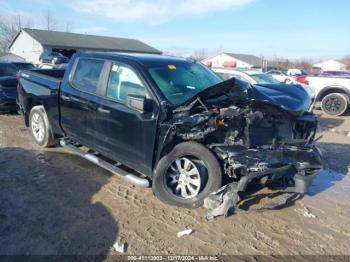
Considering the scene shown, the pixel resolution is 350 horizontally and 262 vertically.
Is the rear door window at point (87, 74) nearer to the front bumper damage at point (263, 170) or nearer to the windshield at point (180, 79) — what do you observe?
the windshield at point (180, 79)

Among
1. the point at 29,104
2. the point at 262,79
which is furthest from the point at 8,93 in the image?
the point at 262,79

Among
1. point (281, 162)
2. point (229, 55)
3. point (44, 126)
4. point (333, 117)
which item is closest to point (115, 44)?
point (229, 55)

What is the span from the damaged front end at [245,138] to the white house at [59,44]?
36.8 m

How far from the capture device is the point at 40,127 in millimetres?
6711

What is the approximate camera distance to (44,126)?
6520 mm

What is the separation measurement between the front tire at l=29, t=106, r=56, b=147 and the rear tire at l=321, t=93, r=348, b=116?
10.2 m

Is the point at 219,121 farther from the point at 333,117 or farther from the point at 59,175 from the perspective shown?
the point at 333,117

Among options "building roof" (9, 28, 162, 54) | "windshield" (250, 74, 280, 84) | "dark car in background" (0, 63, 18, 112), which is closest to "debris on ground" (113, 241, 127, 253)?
"dark car in background" (0, 63, 18, 112)

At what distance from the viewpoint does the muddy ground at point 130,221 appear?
3492 millimetres

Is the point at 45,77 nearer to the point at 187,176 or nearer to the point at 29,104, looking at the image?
the point at 29,104

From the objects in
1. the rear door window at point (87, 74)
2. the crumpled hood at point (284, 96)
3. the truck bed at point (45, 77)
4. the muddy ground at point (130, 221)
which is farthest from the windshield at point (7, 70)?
the crumpled hood at point (284, 96)

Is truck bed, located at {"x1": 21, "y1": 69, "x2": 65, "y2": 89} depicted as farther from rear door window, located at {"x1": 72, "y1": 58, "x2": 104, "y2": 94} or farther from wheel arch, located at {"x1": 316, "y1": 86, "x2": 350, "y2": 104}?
wheel arch, located at {"x1": 316, "y1": 86, "x2": 350, "y2": 104}

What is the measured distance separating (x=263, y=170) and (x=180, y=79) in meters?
1.73

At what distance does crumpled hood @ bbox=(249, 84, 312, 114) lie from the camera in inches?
170
